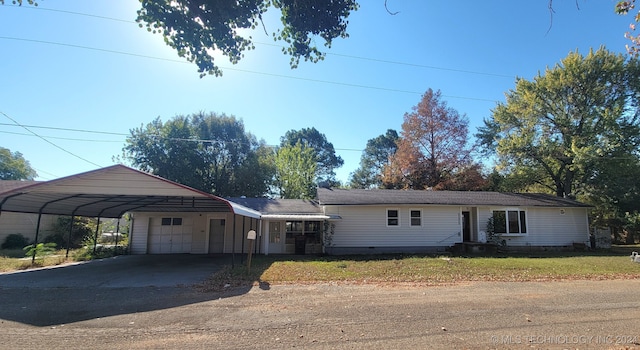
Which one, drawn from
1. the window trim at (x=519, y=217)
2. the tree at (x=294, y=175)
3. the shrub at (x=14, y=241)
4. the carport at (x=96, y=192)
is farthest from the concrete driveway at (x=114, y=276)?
the tree at (x=294, y=175)

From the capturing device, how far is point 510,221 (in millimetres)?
18797

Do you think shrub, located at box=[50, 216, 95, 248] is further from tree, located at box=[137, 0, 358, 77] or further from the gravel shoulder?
tree, located at box=[137, 0, 358, 77]

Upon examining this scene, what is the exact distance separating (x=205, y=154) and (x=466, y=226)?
24538 millimetres

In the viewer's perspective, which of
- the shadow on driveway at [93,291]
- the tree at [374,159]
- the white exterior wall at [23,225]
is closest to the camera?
the shadow on driveway at [93,291]

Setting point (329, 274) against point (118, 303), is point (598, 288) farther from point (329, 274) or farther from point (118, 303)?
point (118, 303)

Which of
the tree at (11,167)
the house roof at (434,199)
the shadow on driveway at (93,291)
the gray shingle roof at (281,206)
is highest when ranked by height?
the tree at (11,167)

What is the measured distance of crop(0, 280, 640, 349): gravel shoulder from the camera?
4.82 metres

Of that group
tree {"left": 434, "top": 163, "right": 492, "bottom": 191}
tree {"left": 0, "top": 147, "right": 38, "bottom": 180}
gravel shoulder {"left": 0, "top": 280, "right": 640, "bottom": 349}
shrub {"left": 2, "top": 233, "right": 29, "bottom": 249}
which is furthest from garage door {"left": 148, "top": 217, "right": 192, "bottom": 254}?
tree {"left": 0, "top": 147, "right": 38, "bottom": 180}

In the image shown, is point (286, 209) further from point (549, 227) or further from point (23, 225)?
point (23, 225)

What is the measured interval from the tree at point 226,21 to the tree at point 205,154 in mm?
24055

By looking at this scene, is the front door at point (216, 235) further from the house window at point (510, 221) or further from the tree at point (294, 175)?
the tree at point (294, 175)

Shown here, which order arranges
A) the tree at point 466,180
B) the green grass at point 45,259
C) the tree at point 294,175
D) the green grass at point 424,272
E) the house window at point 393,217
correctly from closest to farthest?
the green grass at point 424,272 → the green grass at point 45,259 → the house window at point 393,217 → the tree at point 466,180 → the tree at point 294,175

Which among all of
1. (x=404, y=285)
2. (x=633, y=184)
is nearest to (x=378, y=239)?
(x=404, y=285)

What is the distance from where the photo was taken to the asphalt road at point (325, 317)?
4.82 meters
